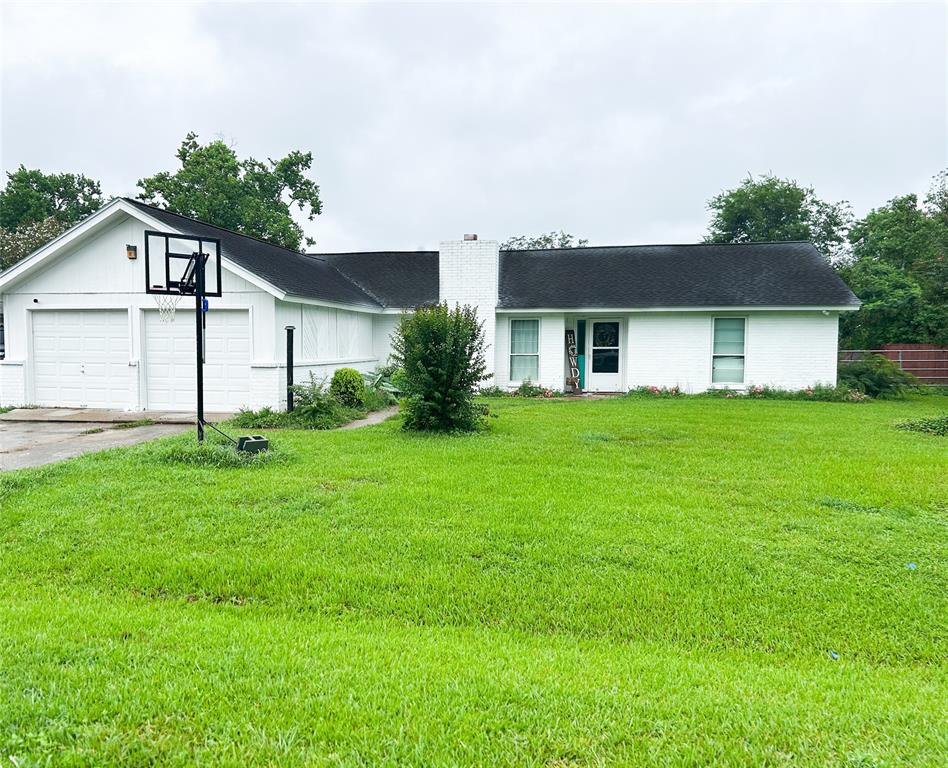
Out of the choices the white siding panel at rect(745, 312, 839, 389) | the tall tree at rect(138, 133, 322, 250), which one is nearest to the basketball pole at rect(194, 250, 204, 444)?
the white siding panel at rect(745, 312, 839, 389)

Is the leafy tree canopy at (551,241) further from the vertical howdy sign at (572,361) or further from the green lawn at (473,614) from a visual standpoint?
the green lawn at (473,614)

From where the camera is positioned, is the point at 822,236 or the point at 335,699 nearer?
the point at 335,699

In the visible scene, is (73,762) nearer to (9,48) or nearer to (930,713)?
(930,713)

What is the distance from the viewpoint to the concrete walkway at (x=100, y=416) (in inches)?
480

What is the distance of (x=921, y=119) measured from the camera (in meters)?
20.6

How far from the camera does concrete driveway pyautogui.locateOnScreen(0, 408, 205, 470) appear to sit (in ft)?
28.4

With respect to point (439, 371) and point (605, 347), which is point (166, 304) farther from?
point (605, 347)

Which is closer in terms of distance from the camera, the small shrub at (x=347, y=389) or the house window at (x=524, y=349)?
the small shrub at (x=347, y=389)

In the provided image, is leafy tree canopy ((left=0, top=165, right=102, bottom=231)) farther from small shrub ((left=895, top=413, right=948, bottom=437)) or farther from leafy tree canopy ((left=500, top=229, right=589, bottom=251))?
small shrub ((left=895, top=413, right=948, bottom=437))

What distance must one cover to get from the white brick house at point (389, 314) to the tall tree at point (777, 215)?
58.5ft

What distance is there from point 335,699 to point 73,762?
1014 mm

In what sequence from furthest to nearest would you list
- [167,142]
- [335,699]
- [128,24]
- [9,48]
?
[167,142], [9,48], [128,24], [335,699]

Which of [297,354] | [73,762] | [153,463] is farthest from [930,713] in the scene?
[297,354]

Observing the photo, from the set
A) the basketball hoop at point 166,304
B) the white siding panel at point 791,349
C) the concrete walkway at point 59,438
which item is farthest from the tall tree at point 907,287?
the concrete walkway at point 59,438
